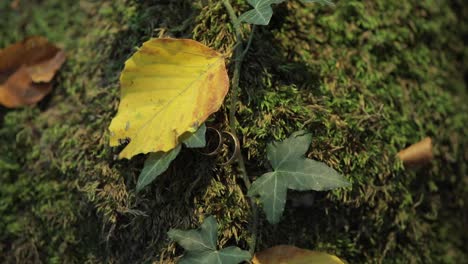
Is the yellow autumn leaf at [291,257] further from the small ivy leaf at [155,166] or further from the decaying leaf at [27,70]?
the decaying leaf at [27,70]

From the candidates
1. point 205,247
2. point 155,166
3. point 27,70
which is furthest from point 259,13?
point 27,70

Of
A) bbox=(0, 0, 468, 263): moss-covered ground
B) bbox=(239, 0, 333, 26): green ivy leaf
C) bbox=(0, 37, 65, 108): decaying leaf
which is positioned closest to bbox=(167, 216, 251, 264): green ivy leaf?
bbox=(0, 0, 468, 263): moss-covered ground

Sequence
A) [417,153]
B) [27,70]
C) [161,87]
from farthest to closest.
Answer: [27,70] < [417,153] < [161,87]

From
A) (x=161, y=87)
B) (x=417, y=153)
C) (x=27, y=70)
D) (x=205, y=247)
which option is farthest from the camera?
(x=27, y=70)

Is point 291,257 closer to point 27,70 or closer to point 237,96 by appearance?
point 237,96

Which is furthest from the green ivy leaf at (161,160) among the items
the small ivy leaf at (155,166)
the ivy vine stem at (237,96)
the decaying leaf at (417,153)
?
the decaying leaf at (417,153)
